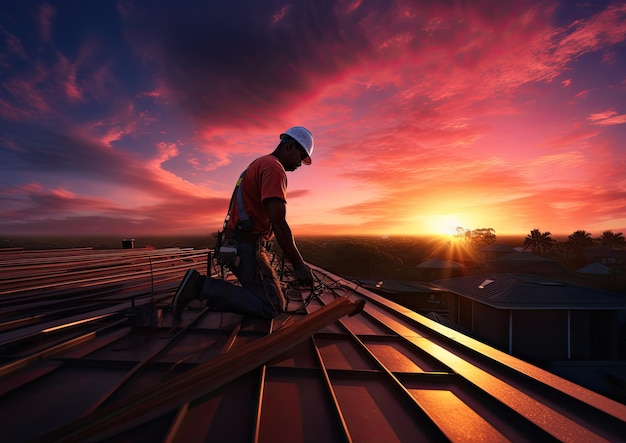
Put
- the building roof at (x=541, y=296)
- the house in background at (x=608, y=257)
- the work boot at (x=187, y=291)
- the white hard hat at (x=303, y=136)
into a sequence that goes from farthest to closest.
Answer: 1. the house in background at (x=608, y=257)
2. the building roof at (x=541, y=296)
3. the white hard hat at (x=303, y=136)
4. the work boot at (x=187, y=291)

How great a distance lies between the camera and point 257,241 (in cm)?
329

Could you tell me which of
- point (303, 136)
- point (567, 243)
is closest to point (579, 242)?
point (567, 243)

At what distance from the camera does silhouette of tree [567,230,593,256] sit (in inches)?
3088

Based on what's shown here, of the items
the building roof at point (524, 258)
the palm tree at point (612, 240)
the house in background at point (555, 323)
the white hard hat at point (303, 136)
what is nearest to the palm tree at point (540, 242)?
the palm tree at point (612, 240)

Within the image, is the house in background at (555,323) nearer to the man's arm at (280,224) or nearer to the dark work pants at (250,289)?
the dark work pants at (250,289)

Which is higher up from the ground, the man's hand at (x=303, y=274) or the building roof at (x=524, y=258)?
the man's hand at (x=303, y=274)

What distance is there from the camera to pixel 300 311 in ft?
10.8

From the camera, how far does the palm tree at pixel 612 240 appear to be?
84.2 m

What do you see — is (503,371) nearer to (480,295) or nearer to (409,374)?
(409,374)

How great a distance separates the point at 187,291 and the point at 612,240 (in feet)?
417

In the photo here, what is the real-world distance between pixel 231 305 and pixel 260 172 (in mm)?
1444

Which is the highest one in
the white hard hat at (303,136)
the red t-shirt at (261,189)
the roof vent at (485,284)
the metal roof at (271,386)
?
the white hard hat at (303,136)


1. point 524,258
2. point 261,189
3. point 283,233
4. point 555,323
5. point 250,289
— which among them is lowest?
point 555,323

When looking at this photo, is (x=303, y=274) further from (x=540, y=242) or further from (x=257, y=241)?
(x=540, y=242)
